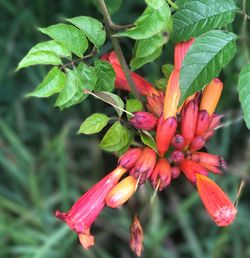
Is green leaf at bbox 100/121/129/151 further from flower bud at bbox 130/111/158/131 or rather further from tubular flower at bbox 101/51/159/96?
tubular flower at bbox 101/51/159/96

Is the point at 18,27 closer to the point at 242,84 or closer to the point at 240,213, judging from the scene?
the point at 240,213

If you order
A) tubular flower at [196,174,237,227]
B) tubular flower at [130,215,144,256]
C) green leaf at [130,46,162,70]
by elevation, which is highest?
green leaf at [130,46,162,70]

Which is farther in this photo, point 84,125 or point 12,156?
point 12,156

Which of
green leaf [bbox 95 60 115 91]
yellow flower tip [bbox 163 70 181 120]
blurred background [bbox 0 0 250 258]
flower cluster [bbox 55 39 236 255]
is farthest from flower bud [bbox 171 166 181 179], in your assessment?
blurred background [bbox 0 0 250 258]

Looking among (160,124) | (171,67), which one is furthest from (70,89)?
(171,67)

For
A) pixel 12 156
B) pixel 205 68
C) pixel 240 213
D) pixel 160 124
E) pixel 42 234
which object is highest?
pixel 205 68

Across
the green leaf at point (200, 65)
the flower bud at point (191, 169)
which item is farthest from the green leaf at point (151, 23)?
the flower bud at point (191, 169)
